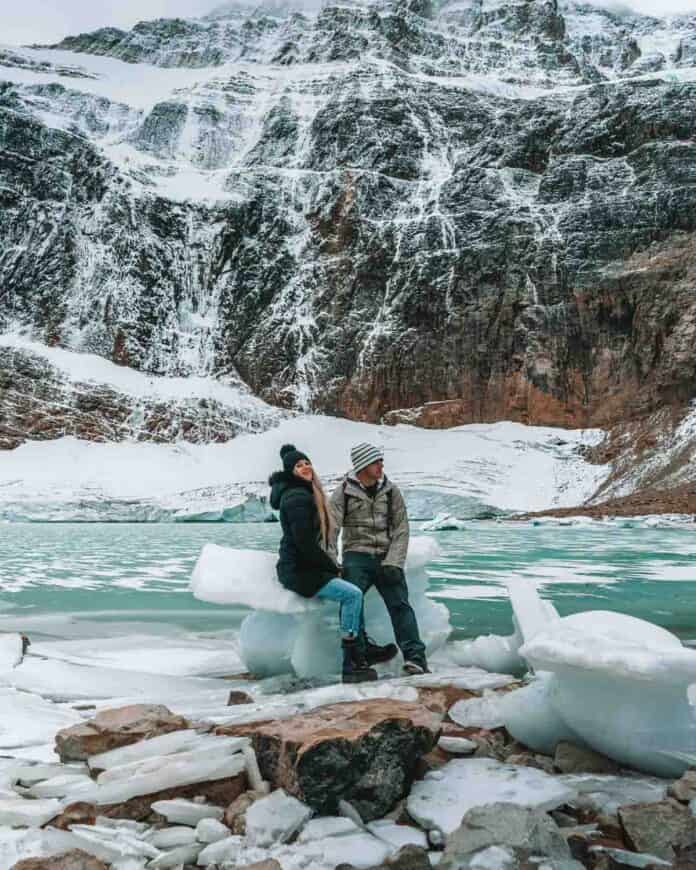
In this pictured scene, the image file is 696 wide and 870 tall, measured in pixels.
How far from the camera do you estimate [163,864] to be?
216 cm

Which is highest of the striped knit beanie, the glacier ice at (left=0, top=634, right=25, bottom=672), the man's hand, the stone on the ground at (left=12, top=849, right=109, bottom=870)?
the striped knit beanie

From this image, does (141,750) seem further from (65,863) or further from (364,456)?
(364,456)

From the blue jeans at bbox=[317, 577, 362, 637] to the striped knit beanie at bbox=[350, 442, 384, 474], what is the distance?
74 centimetres

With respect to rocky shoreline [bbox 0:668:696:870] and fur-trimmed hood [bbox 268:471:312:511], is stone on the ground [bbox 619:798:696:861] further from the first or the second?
fur-trimmed hood [bbox 268:471:312:511]

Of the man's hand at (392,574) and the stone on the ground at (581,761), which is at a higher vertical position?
the man's hand at (392,574)

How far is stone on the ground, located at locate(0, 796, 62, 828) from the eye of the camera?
2395 mm

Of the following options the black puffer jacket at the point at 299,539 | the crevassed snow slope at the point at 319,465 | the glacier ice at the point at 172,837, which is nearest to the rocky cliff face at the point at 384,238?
the crevassed snow slope at the point at 319,465

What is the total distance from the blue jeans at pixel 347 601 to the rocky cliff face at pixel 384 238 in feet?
141

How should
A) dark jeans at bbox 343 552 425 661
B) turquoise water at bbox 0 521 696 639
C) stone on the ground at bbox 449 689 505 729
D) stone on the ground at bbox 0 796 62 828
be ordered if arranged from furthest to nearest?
turquoise water at bbox 0 521 696 639 → dark jeans at bbox 343 552 425 661 → stone on the ground at bbox 449 689 505 729 → stone on the ground at bbox 0 796 62 828

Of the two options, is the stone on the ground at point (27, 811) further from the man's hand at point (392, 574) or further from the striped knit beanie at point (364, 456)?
the striped knit beanie at point (364, 456)

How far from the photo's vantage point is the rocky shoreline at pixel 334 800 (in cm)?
218

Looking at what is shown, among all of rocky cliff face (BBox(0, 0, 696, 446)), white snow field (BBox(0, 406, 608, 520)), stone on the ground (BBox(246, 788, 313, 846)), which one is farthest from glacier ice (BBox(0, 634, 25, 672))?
rocky cliff face (BBox(0, 0, 696, 446))

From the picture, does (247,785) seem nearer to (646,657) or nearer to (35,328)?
(646,657)

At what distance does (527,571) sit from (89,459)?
38543 mm
